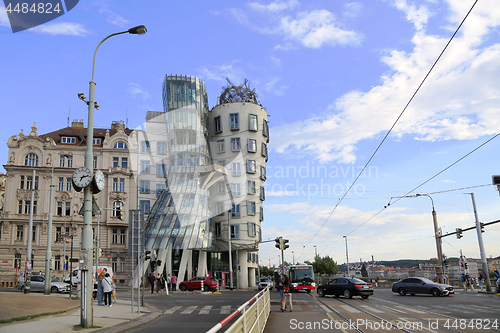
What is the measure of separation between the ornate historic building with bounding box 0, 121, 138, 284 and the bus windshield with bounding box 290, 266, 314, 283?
23.0 m

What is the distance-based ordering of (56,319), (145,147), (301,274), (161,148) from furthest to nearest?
(161,148) < (145,147) < (301,274) < (56,319)

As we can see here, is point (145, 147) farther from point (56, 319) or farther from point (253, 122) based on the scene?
point (56, 319)

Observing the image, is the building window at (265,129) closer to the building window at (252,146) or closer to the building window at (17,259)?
the building window at (252,146)

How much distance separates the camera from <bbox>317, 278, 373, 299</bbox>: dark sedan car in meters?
26.1

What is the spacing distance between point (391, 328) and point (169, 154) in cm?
4978

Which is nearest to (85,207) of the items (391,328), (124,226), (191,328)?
(191,328)

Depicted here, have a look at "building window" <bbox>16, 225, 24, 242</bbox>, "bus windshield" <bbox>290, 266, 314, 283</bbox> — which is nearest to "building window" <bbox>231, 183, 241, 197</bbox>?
"bus windshield" <bbox>290, 266, 314, 283</bbox>

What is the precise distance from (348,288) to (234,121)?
35.6 meters

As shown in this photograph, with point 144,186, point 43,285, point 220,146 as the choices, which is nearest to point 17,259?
point 144,186

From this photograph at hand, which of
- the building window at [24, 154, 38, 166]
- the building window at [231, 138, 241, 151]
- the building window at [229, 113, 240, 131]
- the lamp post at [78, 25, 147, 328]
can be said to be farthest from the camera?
the building window at [229, 113, 240, 131]

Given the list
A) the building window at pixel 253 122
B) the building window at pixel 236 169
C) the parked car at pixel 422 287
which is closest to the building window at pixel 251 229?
the building window at pixel 236 169

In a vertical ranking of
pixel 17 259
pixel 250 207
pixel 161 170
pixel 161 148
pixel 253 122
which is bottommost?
pixel 17 259

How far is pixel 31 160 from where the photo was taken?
5434 centimetres

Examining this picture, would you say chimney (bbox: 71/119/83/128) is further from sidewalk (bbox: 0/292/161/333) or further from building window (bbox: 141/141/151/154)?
sidewalk (bbox: 0/292/161/333)
